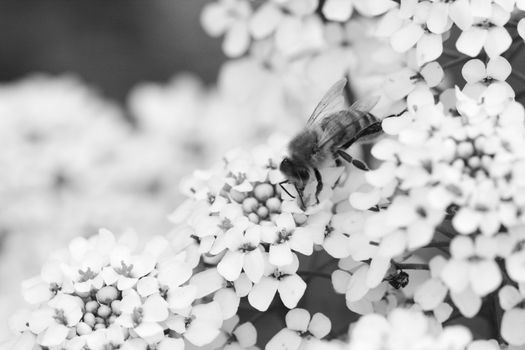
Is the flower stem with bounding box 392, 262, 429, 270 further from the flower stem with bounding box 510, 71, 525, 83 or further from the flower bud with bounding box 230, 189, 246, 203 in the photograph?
the flower stem with bounding box 510, 71, 525, 83

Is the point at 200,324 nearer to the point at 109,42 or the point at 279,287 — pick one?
the point at 279,287

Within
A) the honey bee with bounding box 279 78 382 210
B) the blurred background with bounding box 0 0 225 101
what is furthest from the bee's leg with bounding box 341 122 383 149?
the blurred background with bounding box 0 0 225 101

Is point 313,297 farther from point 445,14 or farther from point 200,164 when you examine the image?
point 200,164

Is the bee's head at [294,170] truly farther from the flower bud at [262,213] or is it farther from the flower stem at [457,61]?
the flower stem at [457,61]

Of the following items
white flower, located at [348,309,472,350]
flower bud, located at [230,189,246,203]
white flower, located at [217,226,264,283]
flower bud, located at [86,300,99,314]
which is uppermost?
flower bud, located at [86,300,99,314]

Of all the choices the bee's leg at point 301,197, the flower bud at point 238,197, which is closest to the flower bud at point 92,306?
the flower bud at point 238,197

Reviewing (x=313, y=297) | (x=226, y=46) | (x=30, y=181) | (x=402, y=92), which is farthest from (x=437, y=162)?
(x=30, y=181)

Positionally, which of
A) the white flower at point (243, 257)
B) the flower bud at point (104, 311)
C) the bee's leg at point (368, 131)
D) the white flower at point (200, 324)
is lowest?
the white flower at point (200, 324)

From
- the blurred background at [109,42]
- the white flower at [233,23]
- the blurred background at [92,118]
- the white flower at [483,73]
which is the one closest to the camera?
the white flower at [483,73]
